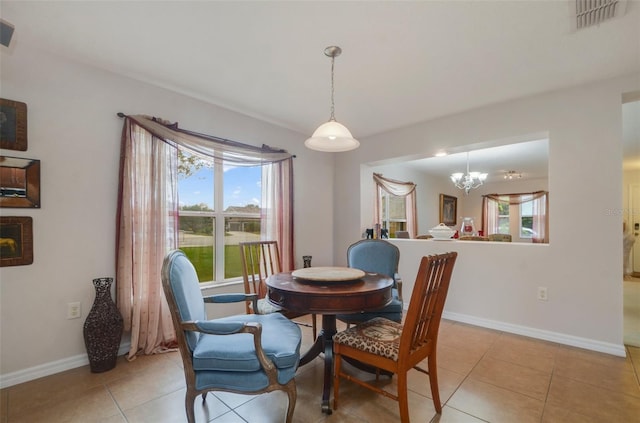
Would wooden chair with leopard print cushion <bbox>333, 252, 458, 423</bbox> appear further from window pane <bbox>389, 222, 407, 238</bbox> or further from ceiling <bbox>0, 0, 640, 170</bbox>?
window pane <bbox>389, 222, 407, 238</bbox>

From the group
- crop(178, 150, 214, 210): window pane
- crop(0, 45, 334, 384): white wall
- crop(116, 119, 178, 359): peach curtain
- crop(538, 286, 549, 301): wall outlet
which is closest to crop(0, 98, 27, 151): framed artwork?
crop(0, 45, 334, 384): white wall

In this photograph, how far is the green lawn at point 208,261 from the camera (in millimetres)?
3107

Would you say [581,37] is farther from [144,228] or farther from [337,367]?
[144,228]

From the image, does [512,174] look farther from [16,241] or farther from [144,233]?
[16,241]

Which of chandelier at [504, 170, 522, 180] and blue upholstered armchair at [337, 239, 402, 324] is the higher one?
chandelier at [504, 170, 522, 180]

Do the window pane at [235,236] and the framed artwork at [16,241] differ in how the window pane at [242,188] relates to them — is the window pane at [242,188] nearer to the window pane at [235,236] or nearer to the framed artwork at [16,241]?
the window pane at [235,236]

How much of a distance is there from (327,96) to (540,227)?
24.1 ft

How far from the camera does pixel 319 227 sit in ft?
14.0

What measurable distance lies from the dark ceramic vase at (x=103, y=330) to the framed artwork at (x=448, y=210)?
7.28m

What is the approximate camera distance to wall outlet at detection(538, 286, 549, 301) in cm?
287

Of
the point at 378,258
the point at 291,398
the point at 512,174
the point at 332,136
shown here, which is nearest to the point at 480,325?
the point at 378,258

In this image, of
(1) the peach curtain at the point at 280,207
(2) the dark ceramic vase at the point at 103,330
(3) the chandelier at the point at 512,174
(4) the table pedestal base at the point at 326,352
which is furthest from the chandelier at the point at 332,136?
(3) the chandelier at the point at 512,174

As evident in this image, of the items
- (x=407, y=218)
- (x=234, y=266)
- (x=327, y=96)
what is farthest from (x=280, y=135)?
(x=407, y=218)

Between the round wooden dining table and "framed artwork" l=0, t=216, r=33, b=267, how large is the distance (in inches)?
69.8
